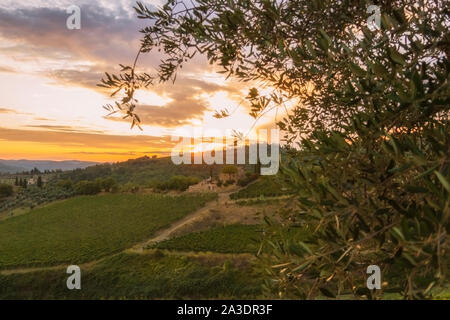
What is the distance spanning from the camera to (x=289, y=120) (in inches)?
185

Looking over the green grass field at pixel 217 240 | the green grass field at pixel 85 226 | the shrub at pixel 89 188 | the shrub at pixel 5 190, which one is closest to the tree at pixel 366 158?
the green grass field at pixel 217 240

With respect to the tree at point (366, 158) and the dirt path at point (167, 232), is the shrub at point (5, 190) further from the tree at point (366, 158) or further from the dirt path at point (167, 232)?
the tree at point (366, 158)

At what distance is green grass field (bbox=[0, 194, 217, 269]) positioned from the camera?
1206 inches

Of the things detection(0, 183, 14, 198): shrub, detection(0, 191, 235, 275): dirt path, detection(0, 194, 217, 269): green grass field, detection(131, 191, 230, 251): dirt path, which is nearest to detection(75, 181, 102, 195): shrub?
detection(0, 194, 217, 269): green grass field

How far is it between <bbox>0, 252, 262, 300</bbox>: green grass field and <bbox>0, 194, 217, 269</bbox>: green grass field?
105 inches

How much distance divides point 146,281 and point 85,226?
19.3m

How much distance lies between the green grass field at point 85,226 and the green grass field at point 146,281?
8.76 feet

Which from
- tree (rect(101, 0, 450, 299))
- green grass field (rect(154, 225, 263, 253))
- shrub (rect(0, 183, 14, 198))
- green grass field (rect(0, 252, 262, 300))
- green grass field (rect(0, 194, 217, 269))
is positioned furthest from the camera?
shrub (rect(0, 183, 14, 198))

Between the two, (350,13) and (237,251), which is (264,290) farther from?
(237,251)

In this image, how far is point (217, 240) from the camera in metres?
26.8

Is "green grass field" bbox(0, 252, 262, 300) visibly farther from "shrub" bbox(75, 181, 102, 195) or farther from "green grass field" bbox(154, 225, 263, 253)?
"shrub" bbox(75, 181, 102, 195)

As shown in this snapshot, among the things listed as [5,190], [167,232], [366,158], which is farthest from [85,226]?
[366,158]
